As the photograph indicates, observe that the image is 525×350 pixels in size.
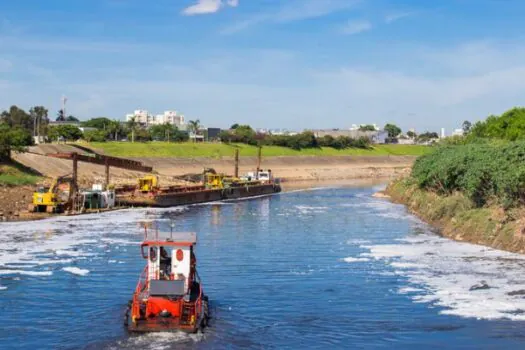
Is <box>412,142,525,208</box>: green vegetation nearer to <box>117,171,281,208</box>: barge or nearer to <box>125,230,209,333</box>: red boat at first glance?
<box>125,230,209,333</box>: red boat

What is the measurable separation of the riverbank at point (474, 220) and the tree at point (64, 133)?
10188 centimetres

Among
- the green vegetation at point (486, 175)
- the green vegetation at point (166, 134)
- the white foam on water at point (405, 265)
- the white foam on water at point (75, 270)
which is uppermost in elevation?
the green vegetation at point (166, 134)

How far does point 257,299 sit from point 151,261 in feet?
17.3

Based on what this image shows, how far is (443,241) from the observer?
153 ft

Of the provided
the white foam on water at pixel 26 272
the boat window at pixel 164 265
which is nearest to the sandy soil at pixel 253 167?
the white foam on water at pixel 26 272

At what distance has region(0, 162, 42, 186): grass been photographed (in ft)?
258

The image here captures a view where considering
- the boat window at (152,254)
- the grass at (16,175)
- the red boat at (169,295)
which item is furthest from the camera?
the grass at (16,175)

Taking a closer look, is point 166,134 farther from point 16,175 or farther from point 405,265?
point 405,265

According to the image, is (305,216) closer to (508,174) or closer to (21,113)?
(508,174)

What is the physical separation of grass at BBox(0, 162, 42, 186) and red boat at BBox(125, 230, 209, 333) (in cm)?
5435

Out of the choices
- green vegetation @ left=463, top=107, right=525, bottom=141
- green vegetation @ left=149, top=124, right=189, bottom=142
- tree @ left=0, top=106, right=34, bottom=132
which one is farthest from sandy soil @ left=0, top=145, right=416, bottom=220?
tree @ left=0, top=106, right=34, bottom=132

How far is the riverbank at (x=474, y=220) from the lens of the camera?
4128 centimetres

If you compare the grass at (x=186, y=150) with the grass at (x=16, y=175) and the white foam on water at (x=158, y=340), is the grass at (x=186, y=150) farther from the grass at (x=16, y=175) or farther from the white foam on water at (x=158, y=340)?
the white foam on water at (x=158, y=340)

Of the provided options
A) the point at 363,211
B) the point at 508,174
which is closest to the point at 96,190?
the point at 363,211
